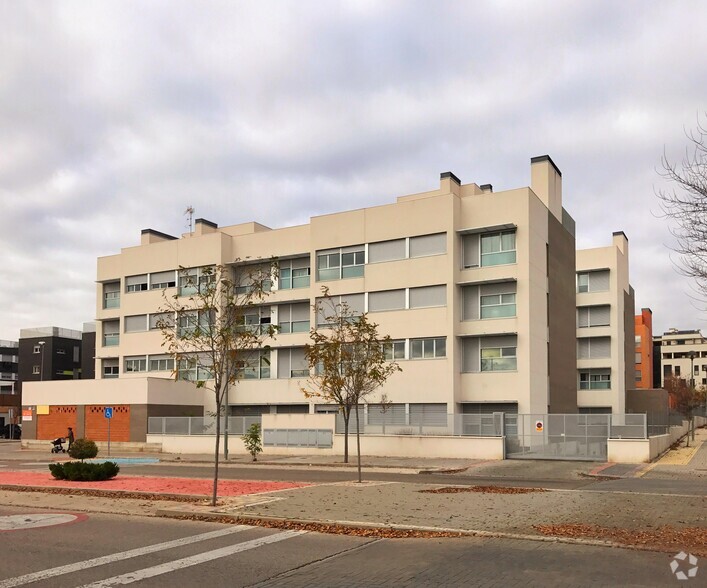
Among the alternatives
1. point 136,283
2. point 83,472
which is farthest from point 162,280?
point 83,472

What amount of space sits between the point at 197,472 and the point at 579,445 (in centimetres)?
1627

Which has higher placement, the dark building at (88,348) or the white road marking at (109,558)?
the dark building at (88,348)

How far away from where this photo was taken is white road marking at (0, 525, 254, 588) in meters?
8.91

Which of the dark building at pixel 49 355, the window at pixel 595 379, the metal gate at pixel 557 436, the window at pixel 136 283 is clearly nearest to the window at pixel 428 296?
the metal gate at pixel 557 436

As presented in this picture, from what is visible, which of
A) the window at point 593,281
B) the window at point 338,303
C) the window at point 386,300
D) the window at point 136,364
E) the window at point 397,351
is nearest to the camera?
the window at point 397,351

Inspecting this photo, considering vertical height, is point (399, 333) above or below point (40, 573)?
above

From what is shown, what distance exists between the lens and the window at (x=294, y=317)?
48500 millimetres

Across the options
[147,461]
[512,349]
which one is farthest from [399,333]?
[147,461]

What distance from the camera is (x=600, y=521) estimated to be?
13.0 meters

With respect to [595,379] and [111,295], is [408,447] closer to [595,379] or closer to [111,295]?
[111,295]

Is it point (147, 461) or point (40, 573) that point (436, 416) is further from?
point (40, 573)

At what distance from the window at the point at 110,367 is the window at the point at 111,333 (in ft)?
4.09

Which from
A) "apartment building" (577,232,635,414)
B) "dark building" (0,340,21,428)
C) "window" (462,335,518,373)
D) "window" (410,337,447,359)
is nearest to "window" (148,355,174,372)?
"window" (410,337,447,359)

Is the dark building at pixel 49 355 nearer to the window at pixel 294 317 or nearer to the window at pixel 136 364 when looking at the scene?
the window at pixel 136 364
